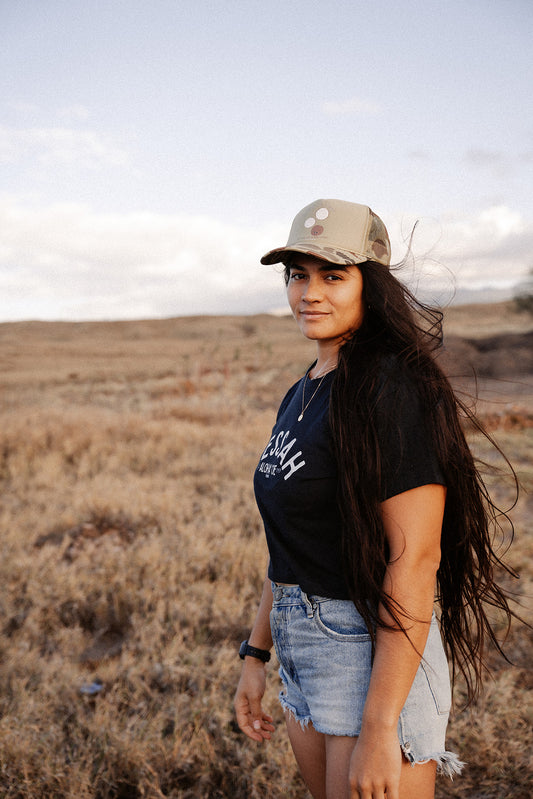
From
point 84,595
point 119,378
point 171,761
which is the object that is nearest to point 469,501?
point 171,761

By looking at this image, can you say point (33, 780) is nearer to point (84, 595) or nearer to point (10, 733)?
point (10, 733)

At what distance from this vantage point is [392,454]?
4.00 ft

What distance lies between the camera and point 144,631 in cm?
351

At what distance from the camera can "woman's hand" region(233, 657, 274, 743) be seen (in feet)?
5.89

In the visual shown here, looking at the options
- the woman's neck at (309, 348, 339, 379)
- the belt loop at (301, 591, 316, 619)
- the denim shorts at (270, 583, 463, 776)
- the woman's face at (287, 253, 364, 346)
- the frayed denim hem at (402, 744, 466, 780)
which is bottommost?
the frayed denim hem at (402, 744, 466, 780)

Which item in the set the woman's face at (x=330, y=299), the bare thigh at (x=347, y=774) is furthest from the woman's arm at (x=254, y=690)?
the woman's face at (x=330, y=299)

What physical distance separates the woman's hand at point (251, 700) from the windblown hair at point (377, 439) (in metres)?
0.68

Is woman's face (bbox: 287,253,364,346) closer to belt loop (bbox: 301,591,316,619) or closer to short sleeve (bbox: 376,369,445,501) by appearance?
short sleeve (bbox: 376,369,445,501)

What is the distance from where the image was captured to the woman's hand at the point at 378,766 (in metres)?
1.18

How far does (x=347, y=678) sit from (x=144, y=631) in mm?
2566

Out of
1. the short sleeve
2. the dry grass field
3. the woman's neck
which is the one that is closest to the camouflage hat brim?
the woman's neck

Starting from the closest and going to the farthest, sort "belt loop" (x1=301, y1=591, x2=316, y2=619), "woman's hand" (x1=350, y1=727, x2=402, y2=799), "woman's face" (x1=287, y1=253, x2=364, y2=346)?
"woman's hand" (x1=350, y1=727, x2=402, y2=799) → "belt loop" (x1=301, y1=591, x2=316, y2=619) → "woman's face" (x1=287, y1=253, x2=364, y2=346)

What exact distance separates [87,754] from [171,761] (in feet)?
1.29

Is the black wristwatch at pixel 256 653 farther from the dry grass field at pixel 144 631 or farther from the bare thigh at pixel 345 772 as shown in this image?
the dry grass field at pixel 144 631
